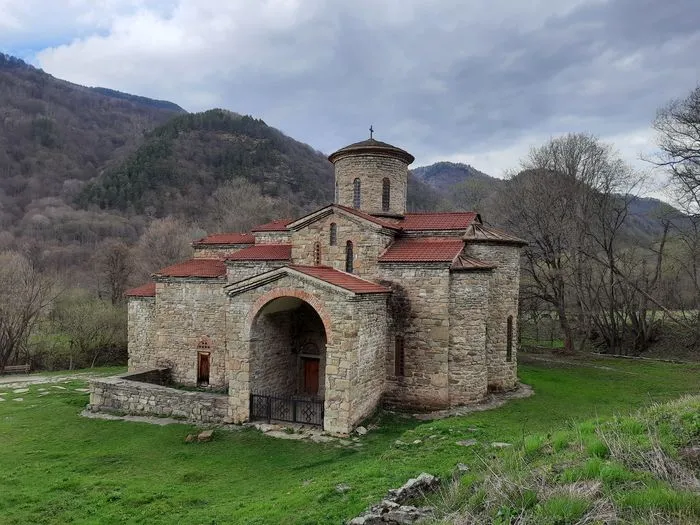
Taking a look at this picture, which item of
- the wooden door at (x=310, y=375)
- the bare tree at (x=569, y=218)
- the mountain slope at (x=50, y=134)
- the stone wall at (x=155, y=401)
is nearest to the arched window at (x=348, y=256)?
the wooden door at (x=310, y=375)

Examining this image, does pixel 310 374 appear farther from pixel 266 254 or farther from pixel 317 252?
pixel 266 254

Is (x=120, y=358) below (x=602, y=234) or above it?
below

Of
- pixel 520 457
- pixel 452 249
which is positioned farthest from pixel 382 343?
pixel 520 457

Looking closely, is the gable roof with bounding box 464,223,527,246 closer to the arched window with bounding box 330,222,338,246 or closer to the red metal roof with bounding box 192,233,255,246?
the arched window with bounding box 330,222,338,246

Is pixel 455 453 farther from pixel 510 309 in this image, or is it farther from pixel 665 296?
pixel 665 296

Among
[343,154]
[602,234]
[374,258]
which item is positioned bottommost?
[374,258]

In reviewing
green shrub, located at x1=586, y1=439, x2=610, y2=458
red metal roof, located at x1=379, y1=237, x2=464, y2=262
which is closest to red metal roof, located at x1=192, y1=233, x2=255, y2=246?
red metal roof, located at x1=379, y1=237, x2=464, y2=262

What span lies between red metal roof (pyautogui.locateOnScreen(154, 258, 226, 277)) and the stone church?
0.25 feet

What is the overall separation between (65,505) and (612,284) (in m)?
26.5

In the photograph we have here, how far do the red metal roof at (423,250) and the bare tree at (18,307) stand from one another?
19931mm

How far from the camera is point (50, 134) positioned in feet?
253

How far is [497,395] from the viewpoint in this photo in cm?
1446

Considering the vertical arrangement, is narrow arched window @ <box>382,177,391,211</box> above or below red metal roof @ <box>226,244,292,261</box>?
above

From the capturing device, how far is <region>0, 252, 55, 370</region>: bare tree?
2275 cm
